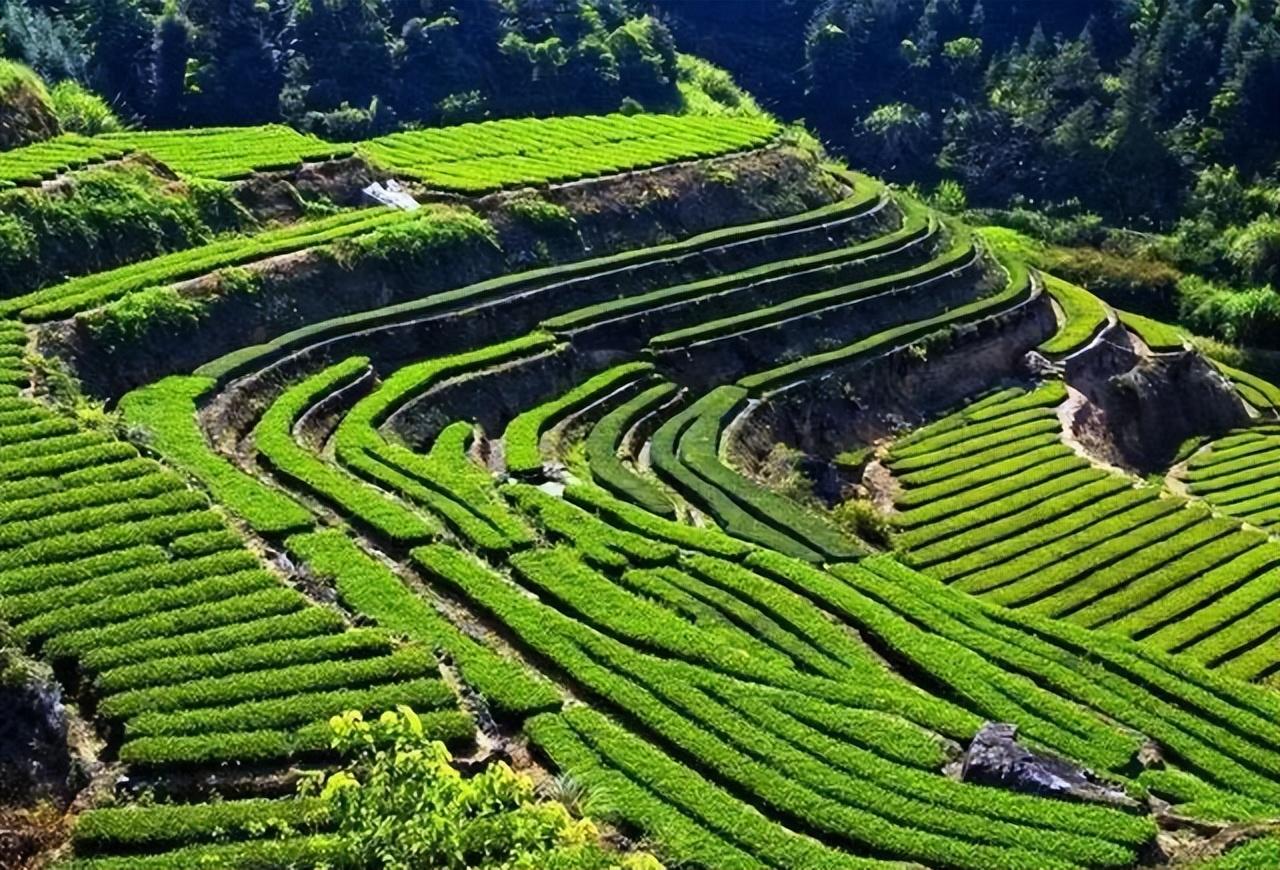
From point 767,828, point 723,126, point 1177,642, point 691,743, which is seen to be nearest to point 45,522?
point 691,743

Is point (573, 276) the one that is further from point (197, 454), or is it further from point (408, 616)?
point (408, 616)

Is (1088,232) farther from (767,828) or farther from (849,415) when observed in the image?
(767,828)

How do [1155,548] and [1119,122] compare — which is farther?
[1119,122]

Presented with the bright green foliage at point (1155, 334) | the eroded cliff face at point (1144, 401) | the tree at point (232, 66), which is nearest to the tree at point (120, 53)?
the tree at point (232, 66)

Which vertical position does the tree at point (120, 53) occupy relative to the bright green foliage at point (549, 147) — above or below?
above

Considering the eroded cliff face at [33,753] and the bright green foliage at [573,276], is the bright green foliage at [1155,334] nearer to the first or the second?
the bright green foliage at [573,276]

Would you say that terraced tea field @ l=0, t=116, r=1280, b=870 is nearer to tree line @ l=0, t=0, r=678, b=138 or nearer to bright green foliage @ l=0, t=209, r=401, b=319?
bright green foliage @ l=0, t=209, r=401, b=319

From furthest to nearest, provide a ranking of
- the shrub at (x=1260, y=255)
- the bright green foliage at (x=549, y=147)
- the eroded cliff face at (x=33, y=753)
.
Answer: the shrub at (x=1260, y=255) → the bright green foliage at (x=549, y=147) → the eroded cliff face at (x=33, y=753)
